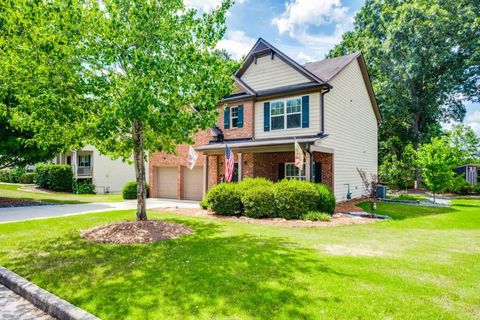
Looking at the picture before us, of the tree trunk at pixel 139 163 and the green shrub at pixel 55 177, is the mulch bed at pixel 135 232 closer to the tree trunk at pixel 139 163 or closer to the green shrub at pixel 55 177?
the tree trunk at pixel 139 163

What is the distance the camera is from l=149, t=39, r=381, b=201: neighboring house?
14.9 meters

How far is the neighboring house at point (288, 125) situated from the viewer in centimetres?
1487

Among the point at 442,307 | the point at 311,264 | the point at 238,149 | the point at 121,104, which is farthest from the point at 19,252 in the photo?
the point at 238,149

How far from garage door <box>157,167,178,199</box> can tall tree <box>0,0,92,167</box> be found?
41.7ft

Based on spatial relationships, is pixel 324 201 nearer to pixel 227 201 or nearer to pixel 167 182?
pixel 227 201

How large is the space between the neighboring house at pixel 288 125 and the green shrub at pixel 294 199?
1858mm

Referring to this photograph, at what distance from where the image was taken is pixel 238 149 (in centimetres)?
1545

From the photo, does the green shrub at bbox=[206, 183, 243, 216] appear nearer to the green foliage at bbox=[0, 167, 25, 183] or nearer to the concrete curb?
the concrete curb

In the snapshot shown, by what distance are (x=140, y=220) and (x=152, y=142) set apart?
253 centimetres

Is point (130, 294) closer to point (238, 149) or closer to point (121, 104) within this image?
point (121, 104)

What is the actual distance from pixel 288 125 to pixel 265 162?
2763 mm

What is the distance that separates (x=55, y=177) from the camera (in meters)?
25.6

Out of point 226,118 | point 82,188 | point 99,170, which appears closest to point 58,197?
point 82,188

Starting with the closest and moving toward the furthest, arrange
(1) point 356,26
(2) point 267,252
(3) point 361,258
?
(3) point 361,258 → (2) point 267,252 → (1) point 356,26
